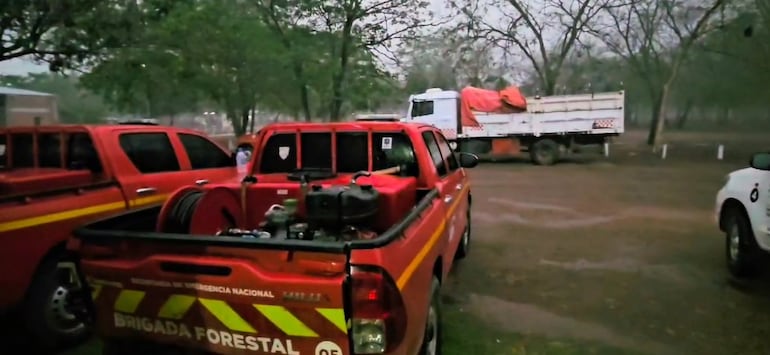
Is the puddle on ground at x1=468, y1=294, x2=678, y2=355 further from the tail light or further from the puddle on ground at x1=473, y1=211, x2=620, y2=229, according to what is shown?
the puddle on ground at x1=473, y1=211, x2=620, y2=229

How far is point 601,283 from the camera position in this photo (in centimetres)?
530

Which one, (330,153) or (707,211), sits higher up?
(330,153)

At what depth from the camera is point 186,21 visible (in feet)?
34.6

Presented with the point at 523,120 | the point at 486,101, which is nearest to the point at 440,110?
the point at 486,101

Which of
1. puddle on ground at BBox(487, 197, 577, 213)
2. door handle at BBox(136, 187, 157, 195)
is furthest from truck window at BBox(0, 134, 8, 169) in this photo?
puddle on ground at BBox(487, 197, 577, 213)

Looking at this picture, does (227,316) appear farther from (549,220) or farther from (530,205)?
(530,205)

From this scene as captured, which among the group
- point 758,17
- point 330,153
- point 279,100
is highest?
point 758,17

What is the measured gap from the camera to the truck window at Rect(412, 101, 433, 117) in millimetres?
19312

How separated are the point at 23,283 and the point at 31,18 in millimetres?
5524

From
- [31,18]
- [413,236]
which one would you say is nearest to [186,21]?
[31,18]

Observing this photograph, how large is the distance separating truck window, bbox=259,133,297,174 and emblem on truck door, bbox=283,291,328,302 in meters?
2.25

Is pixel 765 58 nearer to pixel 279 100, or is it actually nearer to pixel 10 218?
pixel 279 100

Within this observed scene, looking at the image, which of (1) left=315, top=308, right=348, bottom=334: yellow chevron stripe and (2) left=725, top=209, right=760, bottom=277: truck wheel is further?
(2) left=725, top=209, right=760, bottom=277: truck wheel

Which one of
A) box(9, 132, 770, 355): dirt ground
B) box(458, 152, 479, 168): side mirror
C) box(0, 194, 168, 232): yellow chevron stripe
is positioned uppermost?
box(458, 152, 479, 168): side mirror
